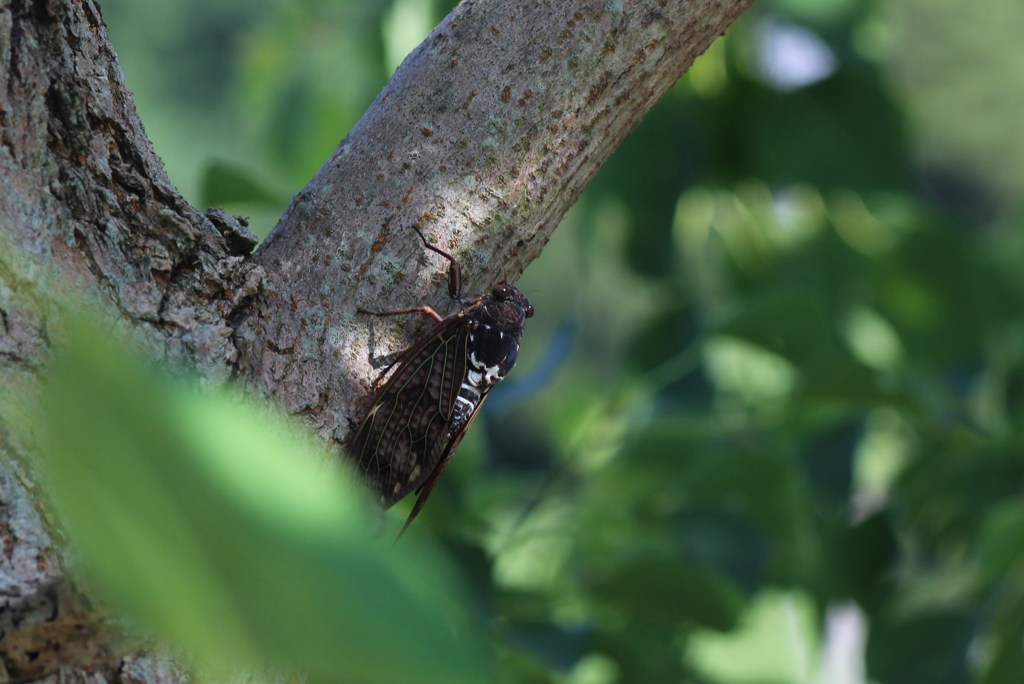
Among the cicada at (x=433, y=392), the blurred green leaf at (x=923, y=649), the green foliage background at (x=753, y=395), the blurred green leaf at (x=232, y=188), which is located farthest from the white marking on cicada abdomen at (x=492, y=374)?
the blurred green leaf at (x=923, y=649)

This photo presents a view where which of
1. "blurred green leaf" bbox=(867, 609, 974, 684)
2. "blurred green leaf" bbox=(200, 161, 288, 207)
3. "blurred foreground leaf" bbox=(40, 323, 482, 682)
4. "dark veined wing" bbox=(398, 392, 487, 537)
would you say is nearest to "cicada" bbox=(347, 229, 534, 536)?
"dark veined wing" bbox=(398, 392, 487, 537)

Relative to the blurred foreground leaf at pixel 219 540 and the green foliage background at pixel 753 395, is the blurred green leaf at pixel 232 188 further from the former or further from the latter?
the blurred foreground leaf at pixel 219 540

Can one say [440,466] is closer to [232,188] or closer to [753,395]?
[232,188]

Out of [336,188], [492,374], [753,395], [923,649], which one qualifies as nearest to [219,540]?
[336,188]

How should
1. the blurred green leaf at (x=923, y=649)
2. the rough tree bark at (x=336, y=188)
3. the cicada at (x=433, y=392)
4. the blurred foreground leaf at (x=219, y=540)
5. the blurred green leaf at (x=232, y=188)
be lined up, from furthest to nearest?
the blurred green leaf at (x=923, y=649) → the blurred green leaf at (x=232, y=188) → the cicada at (x=433, y=392) → the rough tree bark at (x=336, y=188) → the blurred foreground leaf at (x=219, y=540)

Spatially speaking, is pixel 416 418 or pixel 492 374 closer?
pixel 416 418

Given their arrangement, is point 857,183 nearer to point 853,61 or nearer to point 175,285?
point 853,61

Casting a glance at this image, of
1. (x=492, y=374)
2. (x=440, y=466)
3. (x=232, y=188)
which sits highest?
(x=232, y=188)

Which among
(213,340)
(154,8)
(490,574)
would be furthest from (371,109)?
(154,8)
